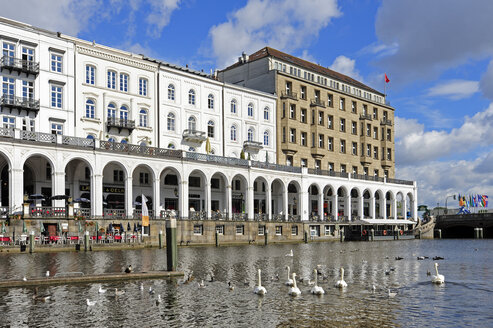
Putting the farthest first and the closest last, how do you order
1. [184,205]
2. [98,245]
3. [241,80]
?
[241,80]
[184,205]
[98,245]

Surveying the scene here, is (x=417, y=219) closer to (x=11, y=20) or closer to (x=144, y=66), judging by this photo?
(x=144, y=66)

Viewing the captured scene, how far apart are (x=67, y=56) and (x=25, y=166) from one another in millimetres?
12518

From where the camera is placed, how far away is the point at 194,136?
69312 millimetres

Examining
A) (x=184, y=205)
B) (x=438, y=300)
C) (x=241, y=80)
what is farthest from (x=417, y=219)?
(x=438, y=300)

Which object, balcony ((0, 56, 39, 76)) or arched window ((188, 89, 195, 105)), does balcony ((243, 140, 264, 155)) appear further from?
balcony ((0, 56, 39, 76))

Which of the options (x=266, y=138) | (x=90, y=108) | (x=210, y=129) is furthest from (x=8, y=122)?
(x=266, y=138)

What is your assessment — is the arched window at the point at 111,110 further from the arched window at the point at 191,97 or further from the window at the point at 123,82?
the arched window at the point at 191,97

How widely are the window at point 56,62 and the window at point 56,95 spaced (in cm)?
176

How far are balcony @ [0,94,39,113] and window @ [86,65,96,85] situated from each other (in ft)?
23.5

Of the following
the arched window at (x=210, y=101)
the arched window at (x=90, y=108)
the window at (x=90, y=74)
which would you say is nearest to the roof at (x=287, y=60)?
the arched window at (x=210, y=101)

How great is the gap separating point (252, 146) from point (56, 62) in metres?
30.3

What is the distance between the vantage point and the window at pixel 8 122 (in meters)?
53.5

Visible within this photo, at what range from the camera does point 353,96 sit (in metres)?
96.8

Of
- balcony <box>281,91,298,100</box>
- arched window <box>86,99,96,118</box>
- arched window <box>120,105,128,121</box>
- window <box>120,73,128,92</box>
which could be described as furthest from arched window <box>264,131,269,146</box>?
arched window <box>86,99,96,118</box>
